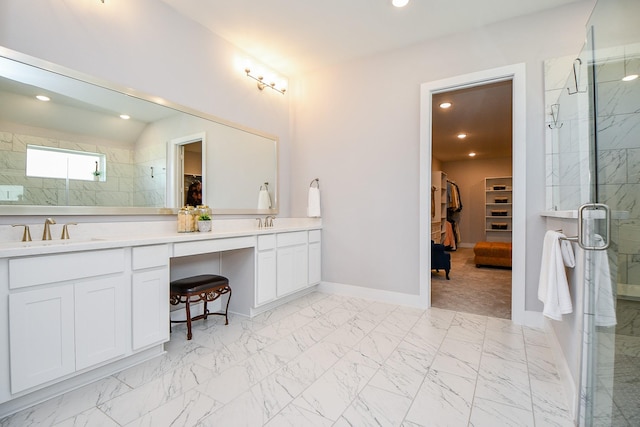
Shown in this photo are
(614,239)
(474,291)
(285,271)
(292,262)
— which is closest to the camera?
(614,239)

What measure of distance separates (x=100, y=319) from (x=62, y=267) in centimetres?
38

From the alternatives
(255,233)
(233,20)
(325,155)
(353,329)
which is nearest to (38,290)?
(255,233)

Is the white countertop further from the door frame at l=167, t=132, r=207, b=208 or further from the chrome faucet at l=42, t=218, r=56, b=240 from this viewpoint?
the door frame at l=167, t=132, r=207, b=208

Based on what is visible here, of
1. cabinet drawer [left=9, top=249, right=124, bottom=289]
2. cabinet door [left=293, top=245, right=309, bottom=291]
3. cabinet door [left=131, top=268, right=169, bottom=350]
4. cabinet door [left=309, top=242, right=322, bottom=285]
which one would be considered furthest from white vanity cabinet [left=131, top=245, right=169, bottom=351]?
cabinet door [left=309, top=242, right=322, bottom=285]

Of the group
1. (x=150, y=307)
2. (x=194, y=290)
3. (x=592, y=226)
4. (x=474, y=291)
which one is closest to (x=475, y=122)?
(x=474, y=291)

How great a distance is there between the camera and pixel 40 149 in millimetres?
1917

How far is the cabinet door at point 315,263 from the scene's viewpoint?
361cm

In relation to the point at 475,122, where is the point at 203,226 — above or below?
below

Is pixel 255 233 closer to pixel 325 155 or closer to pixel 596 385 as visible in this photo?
pixel 325 155

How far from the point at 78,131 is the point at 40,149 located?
27 centimetres

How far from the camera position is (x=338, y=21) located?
285cm

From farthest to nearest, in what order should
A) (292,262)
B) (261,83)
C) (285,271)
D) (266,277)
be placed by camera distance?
(261,83) < (292,262) < (285,271) < (266,277)

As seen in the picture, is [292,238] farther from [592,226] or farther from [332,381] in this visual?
[592,226]

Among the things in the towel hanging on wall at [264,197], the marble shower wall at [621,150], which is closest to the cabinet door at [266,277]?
the towel hanging on wall at [264,197]
